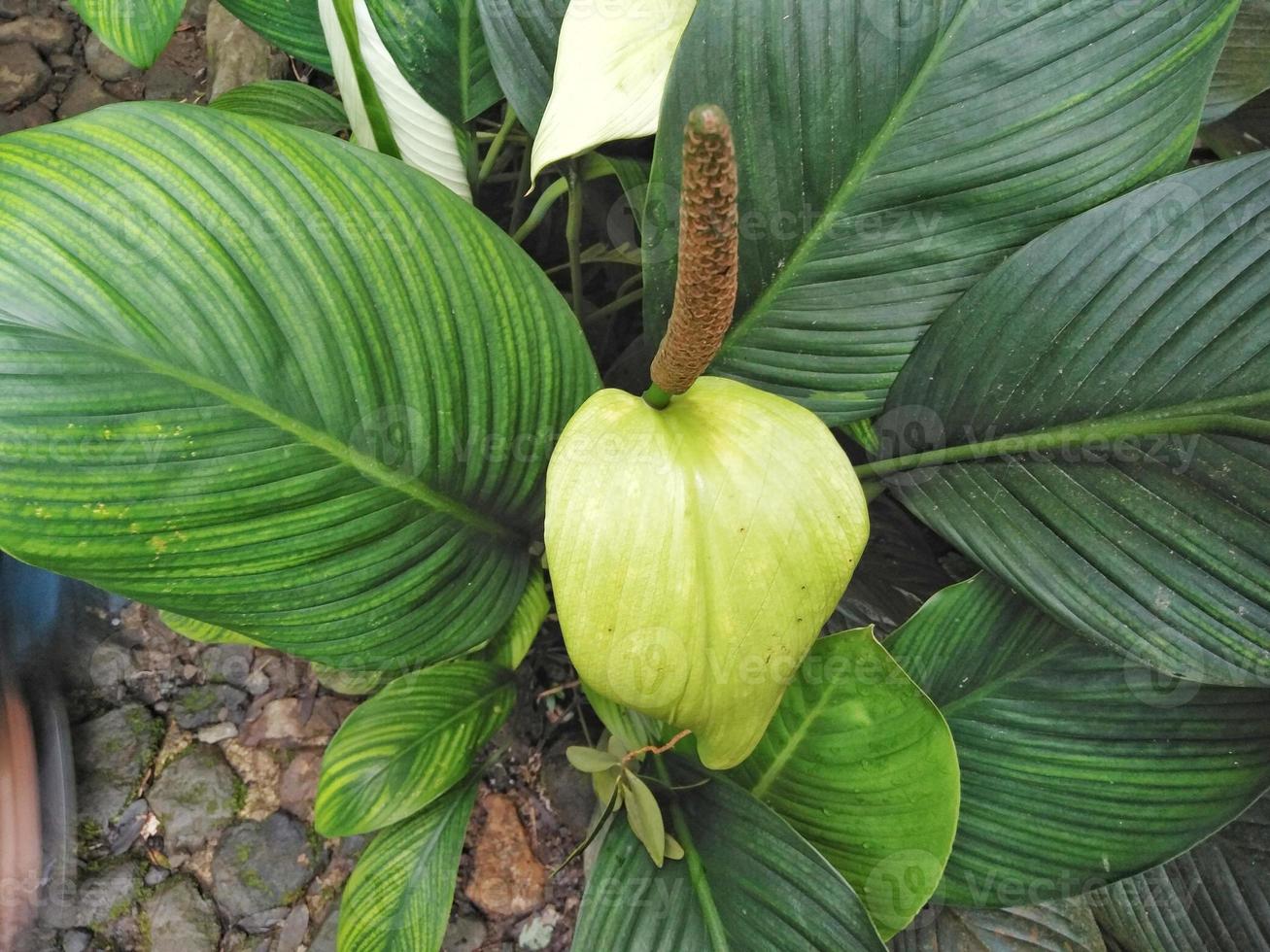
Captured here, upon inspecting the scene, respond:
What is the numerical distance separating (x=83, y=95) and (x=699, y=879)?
1241 mm

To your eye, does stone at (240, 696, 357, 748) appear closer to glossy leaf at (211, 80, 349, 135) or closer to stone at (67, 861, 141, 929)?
stone at (67, 861, 141, 929)

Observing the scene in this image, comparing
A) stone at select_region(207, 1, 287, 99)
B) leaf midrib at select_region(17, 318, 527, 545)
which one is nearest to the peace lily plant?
leaf midrib at select_region(17, 318, 527, 545)

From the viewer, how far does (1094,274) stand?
667 millimetres

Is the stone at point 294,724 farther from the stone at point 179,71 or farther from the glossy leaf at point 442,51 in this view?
the stone at point 179,71

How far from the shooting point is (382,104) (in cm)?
77

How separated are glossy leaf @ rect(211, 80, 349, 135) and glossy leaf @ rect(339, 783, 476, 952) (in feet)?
2.43

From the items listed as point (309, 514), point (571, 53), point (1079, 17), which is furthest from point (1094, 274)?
point (309, 514)

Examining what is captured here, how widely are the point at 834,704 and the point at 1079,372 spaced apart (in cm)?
33

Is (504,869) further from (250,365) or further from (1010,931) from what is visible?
(250,365)

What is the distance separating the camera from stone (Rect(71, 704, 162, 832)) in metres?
0.94

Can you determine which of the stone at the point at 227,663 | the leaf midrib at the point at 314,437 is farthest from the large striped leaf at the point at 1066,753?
the stone at the point at 227,663

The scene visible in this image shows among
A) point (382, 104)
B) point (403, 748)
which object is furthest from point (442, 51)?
point (403, 748)

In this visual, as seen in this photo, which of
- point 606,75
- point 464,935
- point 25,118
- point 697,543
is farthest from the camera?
point 25,118

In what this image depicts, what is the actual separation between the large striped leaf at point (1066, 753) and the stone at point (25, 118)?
1.25 meters
